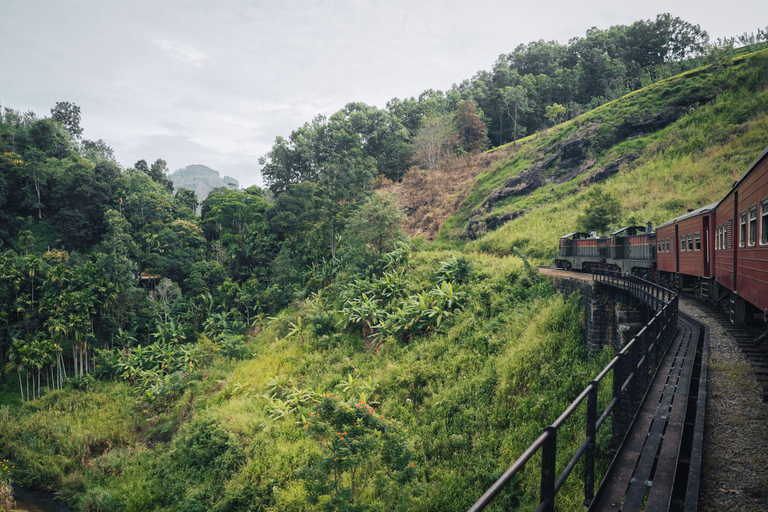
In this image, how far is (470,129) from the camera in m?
49.9

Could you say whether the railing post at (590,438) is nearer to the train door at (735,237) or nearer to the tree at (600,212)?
the train door at (735,237)

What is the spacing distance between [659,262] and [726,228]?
26.5ft

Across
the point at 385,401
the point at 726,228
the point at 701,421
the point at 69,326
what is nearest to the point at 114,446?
the point at 69,326

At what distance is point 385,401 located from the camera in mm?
15125

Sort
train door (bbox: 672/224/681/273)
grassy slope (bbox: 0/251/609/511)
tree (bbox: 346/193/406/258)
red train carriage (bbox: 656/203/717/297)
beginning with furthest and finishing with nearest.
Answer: tree (bbox: 346/193/406/258) → train door (bbox: 672/224/681/273) → red train carriage (bbox: 656/203/717/297) → grassy slope (bbox: 0/251/609/511)

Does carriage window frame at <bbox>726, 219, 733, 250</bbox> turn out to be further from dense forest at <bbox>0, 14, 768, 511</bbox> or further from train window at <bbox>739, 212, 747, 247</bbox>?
dense forest at <bbox>0, 14, 768, 511</bbox>

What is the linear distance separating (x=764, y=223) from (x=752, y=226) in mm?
1002

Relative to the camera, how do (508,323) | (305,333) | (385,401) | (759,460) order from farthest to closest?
(305,333), (508,323), (385,401), (759,460)

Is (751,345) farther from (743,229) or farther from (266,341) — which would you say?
(266,341)

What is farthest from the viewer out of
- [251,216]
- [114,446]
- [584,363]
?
[251,216]

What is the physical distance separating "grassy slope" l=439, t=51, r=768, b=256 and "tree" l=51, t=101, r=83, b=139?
61497 mm

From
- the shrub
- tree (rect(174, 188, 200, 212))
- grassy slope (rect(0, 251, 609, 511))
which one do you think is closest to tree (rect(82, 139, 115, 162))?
tree (rect(174, 188, 200, 212))

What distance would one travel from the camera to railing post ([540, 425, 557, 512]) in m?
2.07

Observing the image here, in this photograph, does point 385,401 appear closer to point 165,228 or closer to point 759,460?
point 759,460
